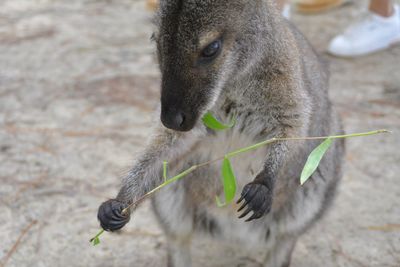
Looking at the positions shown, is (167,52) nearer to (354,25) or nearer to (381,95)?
(381,95)

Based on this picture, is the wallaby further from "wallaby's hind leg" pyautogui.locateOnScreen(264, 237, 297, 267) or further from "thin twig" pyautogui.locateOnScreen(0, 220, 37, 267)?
"thin twig" pyautogui.locateOnScreen(0, 220, 37, 267)

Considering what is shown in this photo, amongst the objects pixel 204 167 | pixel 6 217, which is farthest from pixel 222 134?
pixel 6 217

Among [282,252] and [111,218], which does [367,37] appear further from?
[111,218]

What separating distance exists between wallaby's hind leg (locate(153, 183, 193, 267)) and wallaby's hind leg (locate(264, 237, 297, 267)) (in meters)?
0.37

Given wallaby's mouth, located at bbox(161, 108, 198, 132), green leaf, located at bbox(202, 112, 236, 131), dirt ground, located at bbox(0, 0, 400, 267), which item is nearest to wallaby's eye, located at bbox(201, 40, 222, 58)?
wallaby's mouth, located at bbox(161, 108, 198, 132)

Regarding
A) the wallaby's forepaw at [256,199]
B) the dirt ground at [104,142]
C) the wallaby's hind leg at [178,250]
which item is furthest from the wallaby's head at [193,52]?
the wallaby's hind leg at [178,250]

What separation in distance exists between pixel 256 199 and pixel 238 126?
377 millimetres

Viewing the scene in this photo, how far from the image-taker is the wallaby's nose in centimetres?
191

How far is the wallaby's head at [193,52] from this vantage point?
187cm

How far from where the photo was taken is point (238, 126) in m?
2.30

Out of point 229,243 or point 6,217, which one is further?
point 6,217

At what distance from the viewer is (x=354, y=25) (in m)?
5.14

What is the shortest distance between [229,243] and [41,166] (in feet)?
4.23

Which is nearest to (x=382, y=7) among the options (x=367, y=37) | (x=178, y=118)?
(x=367, y=37)
